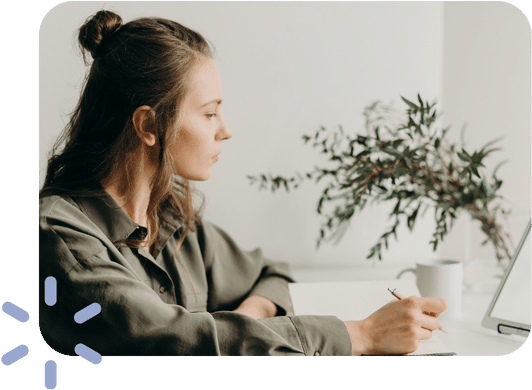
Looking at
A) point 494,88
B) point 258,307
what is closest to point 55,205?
point 258,307

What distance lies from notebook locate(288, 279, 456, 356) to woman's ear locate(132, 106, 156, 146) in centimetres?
35

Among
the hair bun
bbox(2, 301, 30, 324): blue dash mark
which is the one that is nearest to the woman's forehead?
the hair bun

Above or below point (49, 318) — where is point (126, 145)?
above

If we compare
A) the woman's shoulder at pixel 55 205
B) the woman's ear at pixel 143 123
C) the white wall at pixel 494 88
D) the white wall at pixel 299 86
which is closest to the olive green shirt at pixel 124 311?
the woman's shoulder at pixel 55 205

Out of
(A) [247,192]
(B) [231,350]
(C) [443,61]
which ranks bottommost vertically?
(B) [231,350]

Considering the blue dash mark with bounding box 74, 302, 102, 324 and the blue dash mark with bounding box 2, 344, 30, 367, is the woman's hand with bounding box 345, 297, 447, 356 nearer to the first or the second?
the blue dash mark with bounding box 74, 302, 102, 324

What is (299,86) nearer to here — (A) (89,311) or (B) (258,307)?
(B) (258,307)

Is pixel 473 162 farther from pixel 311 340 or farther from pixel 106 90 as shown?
pixel 106 90

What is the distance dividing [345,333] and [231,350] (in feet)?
0.54

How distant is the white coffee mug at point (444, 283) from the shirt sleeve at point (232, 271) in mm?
248

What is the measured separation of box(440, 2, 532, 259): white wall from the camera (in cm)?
90

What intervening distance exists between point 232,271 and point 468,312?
1.49 feet

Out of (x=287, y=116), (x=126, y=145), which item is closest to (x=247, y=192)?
(x=287, y=116)

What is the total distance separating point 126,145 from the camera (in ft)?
2.36
